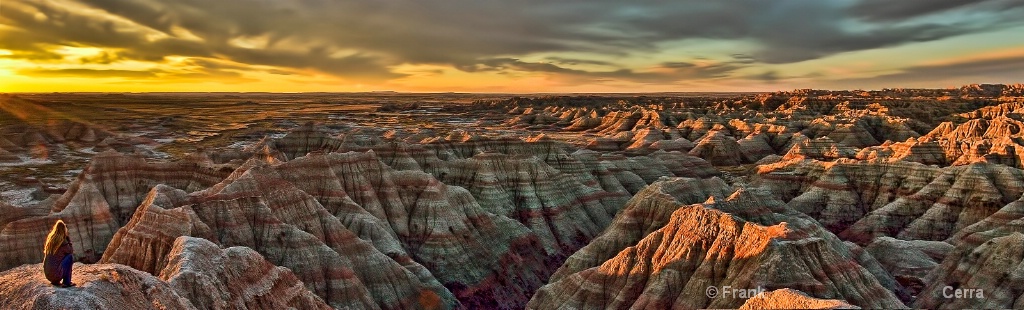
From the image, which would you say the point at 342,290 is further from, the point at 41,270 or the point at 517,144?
the point at 517,144

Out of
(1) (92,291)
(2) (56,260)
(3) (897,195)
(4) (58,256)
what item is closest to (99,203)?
(1) (92,291)

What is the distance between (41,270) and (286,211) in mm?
21577

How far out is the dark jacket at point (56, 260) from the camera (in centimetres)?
1540

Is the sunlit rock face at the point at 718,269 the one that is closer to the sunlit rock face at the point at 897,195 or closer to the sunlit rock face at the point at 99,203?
the sunlit rock face at the point at 897,195

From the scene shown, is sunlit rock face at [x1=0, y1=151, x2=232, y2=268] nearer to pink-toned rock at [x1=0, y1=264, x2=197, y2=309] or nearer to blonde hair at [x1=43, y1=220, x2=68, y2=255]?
pink-toned rock at [x1=0, y1=264, x2=197, y2=309]

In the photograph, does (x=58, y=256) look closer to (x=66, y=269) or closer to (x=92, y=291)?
(x=66, y=269)

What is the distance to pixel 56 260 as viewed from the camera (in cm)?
1567

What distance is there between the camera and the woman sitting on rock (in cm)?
1526

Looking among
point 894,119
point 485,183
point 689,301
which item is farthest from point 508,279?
point 894,119

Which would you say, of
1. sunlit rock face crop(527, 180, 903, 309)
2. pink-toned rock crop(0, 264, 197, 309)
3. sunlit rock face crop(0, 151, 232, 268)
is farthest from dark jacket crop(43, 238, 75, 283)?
sunlit rock face crop(0, 151, 232, 268)

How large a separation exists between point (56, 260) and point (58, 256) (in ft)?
0.76

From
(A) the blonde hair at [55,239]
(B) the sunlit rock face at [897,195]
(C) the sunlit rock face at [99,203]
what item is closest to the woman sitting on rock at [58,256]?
(A) the blonde hair at [55,239]

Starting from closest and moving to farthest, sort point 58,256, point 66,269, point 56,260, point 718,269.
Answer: point 58,256, point 56,260, point 66,269, point 718,269

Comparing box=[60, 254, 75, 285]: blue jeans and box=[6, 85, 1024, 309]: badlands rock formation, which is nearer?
box=[60, 254, 75, 285]: blue jeans
